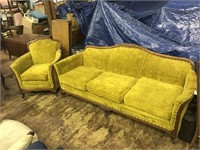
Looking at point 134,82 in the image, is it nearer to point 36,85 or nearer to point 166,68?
point 166,68

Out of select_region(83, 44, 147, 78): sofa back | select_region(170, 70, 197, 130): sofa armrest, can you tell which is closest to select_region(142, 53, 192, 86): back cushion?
select_region(83, 44, 147, 78): sofa back

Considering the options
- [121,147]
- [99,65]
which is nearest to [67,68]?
[99,65]

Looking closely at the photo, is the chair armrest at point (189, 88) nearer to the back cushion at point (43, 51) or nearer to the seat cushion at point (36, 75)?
the seat cushion at point (36, 75)

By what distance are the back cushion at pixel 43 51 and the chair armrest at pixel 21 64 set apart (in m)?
0.11

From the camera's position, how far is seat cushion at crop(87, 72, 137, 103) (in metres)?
2.30

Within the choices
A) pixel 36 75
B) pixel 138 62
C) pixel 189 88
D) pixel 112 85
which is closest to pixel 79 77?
pixel 112 85

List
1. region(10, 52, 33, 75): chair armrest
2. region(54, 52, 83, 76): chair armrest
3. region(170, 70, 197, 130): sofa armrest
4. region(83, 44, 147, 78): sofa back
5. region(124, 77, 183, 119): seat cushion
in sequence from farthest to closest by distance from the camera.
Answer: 1. region(10, 52, 33, 75): chair armrest
2. region(54, 52, 83, 76): chair armrest
3. region(83, 44, 147, 78): sofa back
4. region(124, 77, 183, 119): seat cushion
5. region(170, 70, 197, 130): sofa armrest

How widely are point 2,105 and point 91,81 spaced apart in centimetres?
152

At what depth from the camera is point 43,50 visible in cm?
334

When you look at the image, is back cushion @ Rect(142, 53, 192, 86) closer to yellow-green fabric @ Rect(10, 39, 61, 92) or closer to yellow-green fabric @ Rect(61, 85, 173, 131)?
yellow-green fabric @ Rect(61, 85, 173, 131)

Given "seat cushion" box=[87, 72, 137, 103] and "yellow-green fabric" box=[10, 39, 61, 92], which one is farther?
"yellow-green fabric" box=[10, 39, 61, 92]

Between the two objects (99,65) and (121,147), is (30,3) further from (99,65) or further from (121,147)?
(121,147)

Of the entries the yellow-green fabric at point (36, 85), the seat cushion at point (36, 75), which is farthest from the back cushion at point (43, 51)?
the yellow-green fabric at point (36, 85)

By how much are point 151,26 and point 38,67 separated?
192 centimetres
